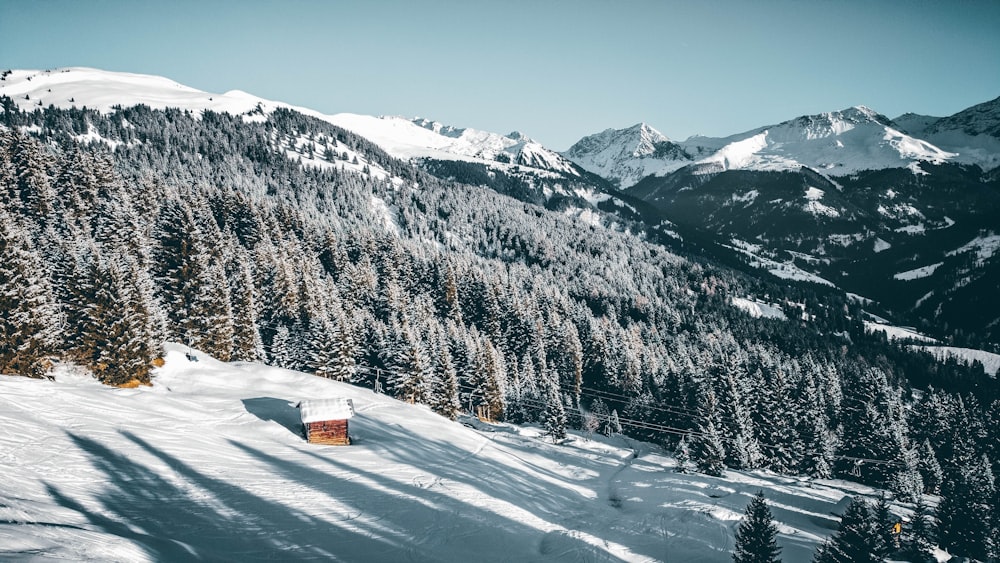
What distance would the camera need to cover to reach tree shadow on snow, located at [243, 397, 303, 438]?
108ft

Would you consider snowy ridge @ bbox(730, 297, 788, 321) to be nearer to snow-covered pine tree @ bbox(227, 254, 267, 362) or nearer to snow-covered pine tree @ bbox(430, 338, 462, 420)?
snow-covered pine tree @ bbox(430, 338, 462, 420)

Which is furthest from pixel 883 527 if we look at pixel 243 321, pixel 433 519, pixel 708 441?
pixel 243 321

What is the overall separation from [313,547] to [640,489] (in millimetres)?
29345

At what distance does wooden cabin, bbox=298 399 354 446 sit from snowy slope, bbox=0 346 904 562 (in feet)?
3.48

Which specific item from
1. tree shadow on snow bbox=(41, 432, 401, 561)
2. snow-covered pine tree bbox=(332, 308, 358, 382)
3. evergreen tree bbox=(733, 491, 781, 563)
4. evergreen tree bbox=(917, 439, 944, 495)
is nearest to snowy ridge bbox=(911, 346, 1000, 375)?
evergreen tree bbox=(917, 439, 944, 495)

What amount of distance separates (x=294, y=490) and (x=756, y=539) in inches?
931

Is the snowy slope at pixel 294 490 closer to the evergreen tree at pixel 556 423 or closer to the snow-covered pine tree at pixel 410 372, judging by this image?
the evergreen tree at pixel 556 423

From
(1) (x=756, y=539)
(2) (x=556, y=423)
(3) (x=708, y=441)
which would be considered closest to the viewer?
(1) (x=756, y=539)

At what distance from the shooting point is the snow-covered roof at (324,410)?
101 feet

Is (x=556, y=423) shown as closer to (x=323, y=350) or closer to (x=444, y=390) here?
(x=444, y=390)

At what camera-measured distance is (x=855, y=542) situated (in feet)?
87.1

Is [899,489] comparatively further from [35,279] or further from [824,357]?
[824,357]

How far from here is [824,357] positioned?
12375 cm

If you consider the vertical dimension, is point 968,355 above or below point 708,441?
below
